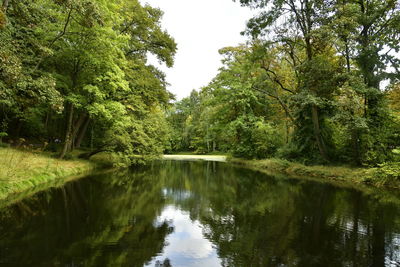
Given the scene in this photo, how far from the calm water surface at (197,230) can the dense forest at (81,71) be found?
14.2ft

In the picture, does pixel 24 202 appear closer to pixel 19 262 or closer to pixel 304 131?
pixel 19 262

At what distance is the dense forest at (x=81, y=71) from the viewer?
30.6 feet

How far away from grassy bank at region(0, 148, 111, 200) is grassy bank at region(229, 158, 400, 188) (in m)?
14.3

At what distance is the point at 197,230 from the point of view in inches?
239

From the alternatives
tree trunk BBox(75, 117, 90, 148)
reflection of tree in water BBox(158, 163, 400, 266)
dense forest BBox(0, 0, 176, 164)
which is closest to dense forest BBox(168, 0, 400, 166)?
reflection of tree in water BBox(158, 163, 400, 266)

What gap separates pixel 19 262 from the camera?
400 cm

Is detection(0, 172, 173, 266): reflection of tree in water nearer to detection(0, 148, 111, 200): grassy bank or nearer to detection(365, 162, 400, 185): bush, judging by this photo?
detection(0, 148, 111, 200): grassy bank

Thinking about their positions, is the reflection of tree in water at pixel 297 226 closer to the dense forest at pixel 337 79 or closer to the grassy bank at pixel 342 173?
the grassy bank at pixel 342 173

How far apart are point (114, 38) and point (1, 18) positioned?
22.4 ft

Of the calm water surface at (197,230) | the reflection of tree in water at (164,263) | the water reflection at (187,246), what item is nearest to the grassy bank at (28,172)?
the calm water surface at (197,230)

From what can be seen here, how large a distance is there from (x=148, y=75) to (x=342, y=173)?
602 inches

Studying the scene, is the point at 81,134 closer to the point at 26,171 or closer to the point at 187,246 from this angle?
the point at 26,171

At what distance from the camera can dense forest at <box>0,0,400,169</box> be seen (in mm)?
11000

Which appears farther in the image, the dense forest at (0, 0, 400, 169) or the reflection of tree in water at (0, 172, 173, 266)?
the dense forest at (0, 0, 400, 169)
